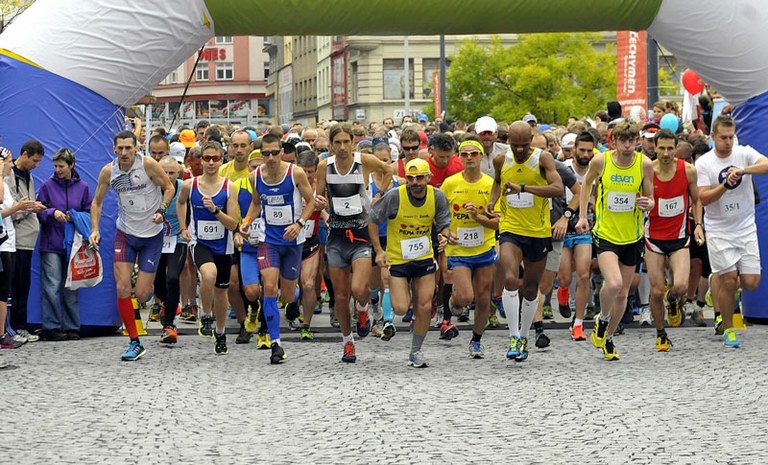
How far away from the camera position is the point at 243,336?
14172 millimetres

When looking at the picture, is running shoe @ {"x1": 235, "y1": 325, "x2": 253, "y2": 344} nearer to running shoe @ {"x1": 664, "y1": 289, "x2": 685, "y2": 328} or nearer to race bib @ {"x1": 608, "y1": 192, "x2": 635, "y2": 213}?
race bib @ {"x1": 608, "y1": 192, "x2": 635, "y2": 213}

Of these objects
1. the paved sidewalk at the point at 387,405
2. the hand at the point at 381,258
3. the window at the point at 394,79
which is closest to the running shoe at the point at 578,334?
the paved sidewalk at the point at 387,405

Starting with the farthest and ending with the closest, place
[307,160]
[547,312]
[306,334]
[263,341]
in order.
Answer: [547,312], [307,160], [306,334], [263,341]

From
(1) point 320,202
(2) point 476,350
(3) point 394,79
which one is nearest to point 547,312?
(2) point 476,350

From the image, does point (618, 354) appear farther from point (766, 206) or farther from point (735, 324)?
point (766, 206)

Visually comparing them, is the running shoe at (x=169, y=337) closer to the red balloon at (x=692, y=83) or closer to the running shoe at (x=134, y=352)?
the running shoe at (x=134, y=352)

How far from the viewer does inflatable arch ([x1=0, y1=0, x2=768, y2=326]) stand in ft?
46.6

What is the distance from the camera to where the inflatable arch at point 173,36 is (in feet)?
46.6

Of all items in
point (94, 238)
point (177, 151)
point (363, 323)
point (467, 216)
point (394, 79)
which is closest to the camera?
point (467, 216)

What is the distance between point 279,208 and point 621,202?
2.88 metres

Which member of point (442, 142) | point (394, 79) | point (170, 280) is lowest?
point (170, 280)

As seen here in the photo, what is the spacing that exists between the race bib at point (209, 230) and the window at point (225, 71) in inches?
4954

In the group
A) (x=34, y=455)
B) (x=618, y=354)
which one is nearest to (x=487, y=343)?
(x=618, y=354)

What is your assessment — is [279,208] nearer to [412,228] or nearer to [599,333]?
[412,228]
